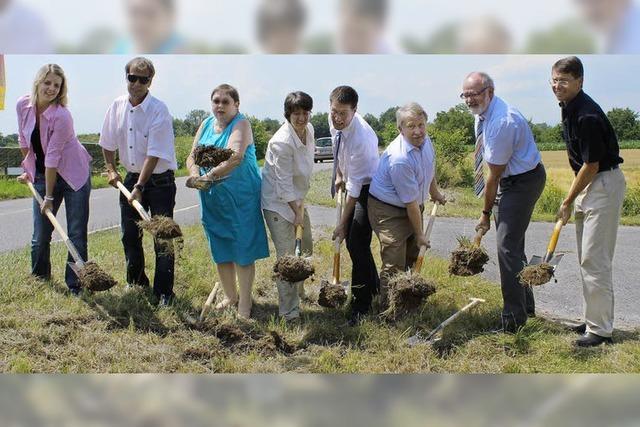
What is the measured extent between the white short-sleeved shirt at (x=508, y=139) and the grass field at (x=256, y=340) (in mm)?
997

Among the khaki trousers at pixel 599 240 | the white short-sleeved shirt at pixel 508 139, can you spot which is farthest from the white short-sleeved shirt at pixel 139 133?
the khaki trousers at pixel 599 240

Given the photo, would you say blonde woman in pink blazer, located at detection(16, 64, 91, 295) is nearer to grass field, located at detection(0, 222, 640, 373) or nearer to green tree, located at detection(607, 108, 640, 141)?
grass field, located at detection(0, 222, 640, 373)

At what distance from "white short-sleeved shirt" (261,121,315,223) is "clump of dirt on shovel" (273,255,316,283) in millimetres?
393

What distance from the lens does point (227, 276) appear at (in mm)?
4570

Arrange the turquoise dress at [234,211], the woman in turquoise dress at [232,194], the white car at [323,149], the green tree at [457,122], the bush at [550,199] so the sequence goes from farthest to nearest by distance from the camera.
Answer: the bush at [550,199] < the green tree at [457,122] < the white car at [323,149] < the turquoise dress at [234,211] < the woman in turquoise dress at [232,194]

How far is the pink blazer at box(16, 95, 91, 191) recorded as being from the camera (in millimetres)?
4465

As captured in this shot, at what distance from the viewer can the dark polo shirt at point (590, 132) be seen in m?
3.75

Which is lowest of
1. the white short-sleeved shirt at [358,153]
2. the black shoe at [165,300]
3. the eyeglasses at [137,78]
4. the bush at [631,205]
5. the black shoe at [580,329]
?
the black shoe at [580,329]

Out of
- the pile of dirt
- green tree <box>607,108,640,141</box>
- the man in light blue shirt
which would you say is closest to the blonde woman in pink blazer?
the pile of dirt

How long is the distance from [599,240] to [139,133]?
9.31 ft

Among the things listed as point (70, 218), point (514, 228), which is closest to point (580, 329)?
point (514, 228)

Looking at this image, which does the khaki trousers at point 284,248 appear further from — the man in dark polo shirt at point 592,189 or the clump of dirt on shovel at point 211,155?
the man in dark polo shirt at point 592,189

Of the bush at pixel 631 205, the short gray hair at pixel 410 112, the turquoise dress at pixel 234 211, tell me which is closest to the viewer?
the short gray hair at pixel 410 112

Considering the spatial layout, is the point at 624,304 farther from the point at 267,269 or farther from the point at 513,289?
the point at 267,269
